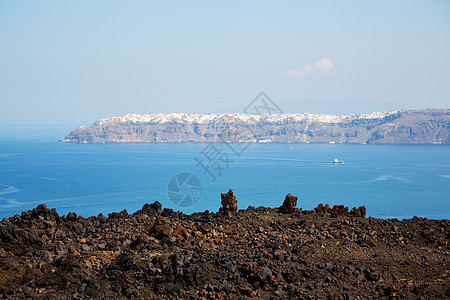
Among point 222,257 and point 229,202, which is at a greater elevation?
point 229,202

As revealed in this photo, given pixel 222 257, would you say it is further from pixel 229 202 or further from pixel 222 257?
pixel 229 202

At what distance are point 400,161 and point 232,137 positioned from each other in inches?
2440

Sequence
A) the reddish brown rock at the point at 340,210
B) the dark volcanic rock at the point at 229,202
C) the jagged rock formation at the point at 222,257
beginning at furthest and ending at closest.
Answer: the reddish brown rock at the point at 340,210 → the dark volcanic rock at the point at 229,202 → the jagged rock formation at the point at 222,257

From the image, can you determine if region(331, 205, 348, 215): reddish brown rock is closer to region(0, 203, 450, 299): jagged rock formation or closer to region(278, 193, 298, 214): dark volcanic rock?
region(278, 193, 298, 214): dark volcanic rock

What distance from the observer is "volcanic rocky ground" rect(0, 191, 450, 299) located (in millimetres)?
7805

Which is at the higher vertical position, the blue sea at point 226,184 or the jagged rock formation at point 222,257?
the jagged rock formation at point 222,257

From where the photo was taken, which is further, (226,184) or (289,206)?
(226,184)

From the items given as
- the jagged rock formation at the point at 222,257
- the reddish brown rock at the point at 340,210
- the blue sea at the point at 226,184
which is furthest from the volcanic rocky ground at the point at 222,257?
the blue sea at the point at 226,184

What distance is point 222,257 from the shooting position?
8.86m

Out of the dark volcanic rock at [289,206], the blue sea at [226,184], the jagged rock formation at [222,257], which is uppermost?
the dark volcanic rock at [289,206]

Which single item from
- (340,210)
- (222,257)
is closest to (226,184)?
(340,210)

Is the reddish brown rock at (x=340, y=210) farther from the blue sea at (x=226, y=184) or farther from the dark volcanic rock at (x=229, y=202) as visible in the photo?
the blue sea at (x=226, y=184)

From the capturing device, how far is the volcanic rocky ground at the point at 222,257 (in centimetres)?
780

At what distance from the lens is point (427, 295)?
772 cm
